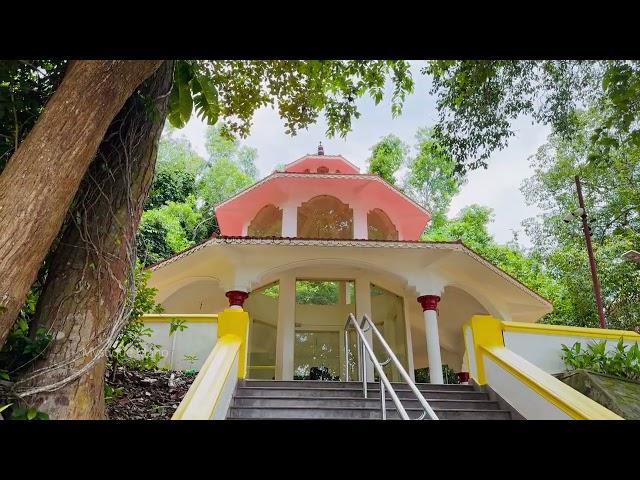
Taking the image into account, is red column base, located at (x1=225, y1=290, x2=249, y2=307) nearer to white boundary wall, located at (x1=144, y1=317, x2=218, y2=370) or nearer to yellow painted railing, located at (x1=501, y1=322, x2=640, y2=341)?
white boundary wall, located at (x1=144, y1=317, x2=218, y2=370)

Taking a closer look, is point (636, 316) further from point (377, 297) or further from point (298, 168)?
point (298, 168)

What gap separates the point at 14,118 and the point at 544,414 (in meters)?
5.33

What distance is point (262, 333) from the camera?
1101 centimetres

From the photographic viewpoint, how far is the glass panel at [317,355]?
10461 mm

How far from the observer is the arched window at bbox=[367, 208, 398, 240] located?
451 inches

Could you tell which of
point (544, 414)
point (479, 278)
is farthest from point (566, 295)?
point (544, 414)

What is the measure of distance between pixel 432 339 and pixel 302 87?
17.9 feet

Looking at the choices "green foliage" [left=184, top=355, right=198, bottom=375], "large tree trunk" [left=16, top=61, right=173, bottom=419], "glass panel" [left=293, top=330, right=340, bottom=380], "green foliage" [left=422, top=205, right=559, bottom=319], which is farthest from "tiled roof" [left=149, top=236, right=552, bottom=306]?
"green foliage" [left=422, top=205, right=559, bottom=319]

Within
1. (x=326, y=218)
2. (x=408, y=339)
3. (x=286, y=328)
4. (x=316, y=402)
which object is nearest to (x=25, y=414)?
(x=316, y=402)

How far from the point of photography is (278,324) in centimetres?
1027

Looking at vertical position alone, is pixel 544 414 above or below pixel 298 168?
below

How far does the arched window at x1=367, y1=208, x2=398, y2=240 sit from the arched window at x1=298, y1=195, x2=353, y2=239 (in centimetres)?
63

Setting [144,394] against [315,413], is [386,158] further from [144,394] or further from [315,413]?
[144,394]

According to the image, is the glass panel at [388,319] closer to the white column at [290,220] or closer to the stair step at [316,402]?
the white column at [290,220]
